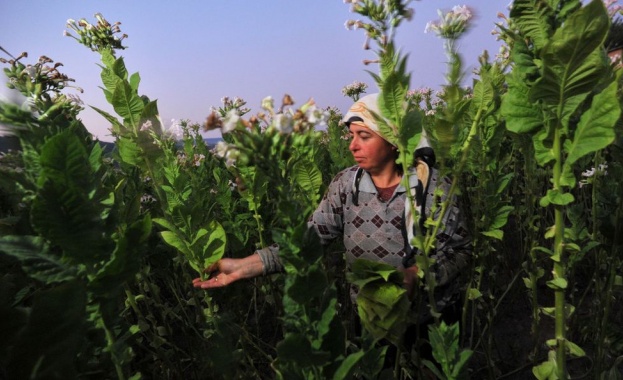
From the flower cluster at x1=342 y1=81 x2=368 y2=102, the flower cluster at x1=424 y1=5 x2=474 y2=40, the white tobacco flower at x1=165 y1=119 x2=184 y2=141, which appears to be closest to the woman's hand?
the white tobacco flower at x1=165 y1=119 x2=184 y2=141

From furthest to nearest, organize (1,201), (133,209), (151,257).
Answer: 1. (151,257)
2. (1,201)
3. (133,209)

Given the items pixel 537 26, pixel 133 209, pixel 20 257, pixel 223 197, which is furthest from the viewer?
pixel 223 197

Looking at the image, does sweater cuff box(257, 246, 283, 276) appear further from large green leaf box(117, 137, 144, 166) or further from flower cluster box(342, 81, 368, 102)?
flower cluster box(342, 81, 368, 102)

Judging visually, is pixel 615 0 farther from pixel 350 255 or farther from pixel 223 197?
pixel 223 197

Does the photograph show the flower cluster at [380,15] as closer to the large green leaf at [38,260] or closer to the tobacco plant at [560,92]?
the tobacco plant at [560,92]

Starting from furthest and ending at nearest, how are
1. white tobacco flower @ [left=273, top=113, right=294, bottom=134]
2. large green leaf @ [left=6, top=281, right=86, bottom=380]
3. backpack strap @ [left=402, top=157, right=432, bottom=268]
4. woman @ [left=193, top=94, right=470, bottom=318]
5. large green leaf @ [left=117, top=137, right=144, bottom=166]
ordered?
large green leaf @ [left=117, top=137, right=144, bottom=166] → woman @ [left=193, top=94, right=470, bottom=318] → backpack strap @ [left=402, top=157, right=432, bottom=268] → white tobacco flower @ [left=273, top=113, right=294, bottom=134] → large green leaf @ [left=6, top=281, right=86, bottom=380]

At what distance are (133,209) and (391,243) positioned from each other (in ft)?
3.65

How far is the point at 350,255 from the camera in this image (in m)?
1.96

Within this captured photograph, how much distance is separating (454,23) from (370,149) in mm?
738

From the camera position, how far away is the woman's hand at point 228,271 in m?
1.48

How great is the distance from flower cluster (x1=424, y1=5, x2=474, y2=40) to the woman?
50 centimetres

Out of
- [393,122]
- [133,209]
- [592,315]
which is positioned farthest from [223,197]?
[592,315]

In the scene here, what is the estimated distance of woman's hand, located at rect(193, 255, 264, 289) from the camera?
148cm

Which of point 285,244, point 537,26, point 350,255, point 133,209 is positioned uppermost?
point 537,26
